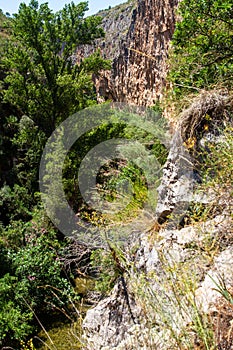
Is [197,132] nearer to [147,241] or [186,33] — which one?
[147,241]

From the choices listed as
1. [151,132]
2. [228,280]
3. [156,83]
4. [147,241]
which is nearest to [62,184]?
[151,132]

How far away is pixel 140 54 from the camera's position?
63.2 feet

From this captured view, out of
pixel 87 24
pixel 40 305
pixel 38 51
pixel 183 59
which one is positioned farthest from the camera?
pixel 87 24

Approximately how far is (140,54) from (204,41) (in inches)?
595

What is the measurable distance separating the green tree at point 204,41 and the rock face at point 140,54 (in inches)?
474

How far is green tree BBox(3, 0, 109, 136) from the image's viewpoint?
1243 cm

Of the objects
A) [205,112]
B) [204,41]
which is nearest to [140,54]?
[204,41]

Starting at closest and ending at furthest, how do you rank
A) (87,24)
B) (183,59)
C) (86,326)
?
(86,326) → (183,59) → (87,24)

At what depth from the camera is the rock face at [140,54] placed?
18844 mm

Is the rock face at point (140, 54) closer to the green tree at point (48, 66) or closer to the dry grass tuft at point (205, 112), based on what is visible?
the green tree at point (48, 66)

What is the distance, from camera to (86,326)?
10.6 feet

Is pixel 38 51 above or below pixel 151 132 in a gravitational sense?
above

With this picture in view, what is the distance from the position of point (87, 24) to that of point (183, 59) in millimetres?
9726

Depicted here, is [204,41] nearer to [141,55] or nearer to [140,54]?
[140,54]
